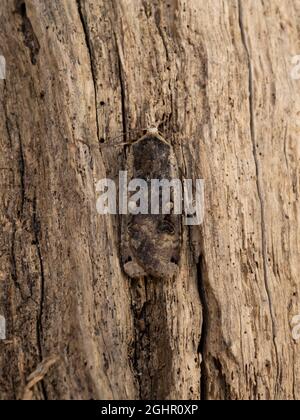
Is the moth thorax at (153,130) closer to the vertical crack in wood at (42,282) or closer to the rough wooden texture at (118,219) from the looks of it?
the rough wooden texture at (118,219)

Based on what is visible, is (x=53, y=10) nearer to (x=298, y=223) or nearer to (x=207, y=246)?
(x=207, y=246)

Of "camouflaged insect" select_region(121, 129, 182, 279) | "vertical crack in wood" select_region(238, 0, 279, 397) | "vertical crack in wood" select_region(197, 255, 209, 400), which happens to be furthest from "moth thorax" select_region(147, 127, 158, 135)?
"vertical crack in wood" select_region(197, 255, 209, 400)

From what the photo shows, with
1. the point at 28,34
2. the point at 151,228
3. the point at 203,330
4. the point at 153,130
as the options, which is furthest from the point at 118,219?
the point at 28,34

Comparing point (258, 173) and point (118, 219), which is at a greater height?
point (258, 173)

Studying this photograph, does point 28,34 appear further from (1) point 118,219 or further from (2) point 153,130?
(1) point 118,219

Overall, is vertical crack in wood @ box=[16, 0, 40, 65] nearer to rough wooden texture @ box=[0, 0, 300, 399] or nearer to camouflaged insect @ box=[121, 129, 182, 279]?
rough wooden texture @ box=[0, 0, 300, 399]

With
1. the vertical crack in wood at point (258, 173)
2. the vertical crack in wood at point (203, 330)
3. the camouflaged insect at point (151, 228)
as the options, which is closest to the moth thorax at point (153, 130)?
the camouflaged insect at point (151, 228)
